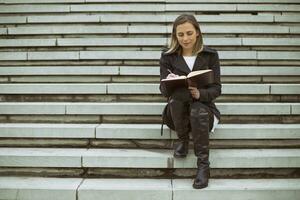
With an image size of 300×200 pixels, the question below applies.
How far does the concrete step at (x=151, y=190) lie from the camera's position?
3438mm

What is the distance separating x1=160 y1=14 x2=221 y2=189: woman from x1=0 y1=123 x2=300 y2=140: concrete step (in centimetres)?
39

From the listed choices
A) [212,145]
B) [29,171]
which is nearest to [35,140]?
[29,171]

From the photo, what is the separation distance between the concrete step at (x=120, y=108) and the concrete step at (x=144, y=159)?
509 millimetres

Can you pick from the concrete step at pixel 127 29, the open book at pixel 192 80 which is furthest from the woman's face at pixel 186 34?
the concrete step at pixel 127 29

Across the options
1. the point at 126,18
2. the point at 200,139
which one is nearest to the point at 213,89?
the point at 200,139

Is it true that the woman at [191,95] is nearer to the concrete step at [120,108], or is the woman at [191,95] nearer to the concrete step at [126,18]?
the concrete step at [120,108]

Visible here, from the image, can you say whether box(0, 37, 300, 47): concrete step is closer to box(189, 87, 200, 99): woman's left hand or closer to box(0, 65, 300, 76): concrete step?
box(0, 65, 300, 76): concrete step

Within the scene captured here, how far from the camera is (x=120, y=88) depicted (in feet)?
15.2

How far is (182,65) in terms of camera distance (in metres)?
3.70

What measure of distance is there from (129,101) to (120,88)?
0.19m

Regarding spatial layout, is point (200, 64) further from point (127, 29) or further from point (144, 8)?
point (144, 8)

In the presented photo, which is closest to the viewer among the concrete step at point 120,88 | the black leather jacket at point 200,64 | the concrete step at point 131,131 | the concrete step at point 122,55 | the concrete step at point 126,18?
the black leather jacket at point 200,64

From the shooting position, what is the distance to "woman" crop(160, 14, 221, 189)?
134 inches

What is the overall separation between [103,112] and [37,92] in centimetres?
94
